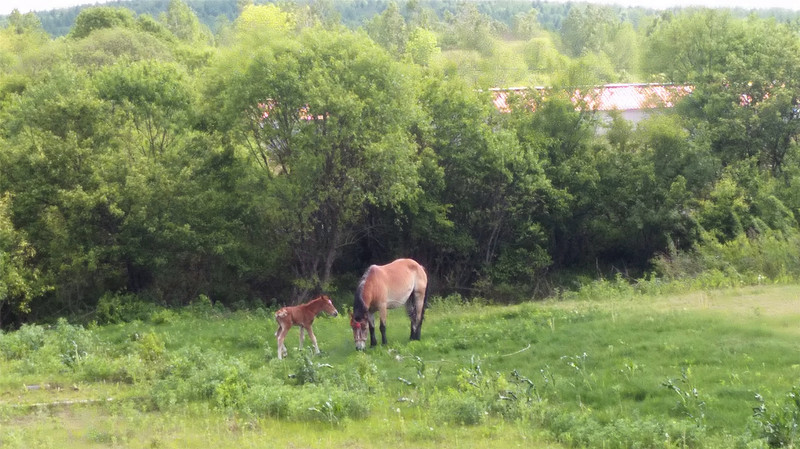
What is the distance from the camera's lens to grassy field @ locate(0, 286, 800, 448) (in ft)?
33.9

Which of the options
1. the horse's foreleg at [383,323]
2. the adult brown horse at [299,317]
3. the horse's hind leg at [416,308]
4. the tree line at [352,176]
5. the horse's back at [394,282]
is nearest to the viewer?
the adult brown horse at [299,317]

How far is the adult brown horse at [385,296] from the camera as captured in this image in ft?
54.4

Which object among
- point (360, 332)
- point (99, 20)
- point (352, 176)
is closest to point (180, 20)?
point (99, 20)

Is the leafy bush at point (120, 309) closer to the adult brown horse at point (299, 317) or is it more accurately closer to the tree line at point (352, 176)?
the tree line at point (352, 176)

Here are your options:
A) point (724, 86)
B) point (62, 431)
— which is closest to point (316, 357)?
point (62, 431)

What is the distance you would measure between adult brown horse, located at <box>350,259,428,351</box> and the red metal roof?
17398 millimetres

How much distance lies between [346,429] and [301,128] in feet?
52.2

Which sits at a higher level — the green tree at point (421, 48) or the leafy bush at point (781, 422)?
the green tree at point (421, 48)

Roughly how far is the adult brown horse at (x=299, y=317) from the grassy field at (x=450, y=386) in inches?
17.3

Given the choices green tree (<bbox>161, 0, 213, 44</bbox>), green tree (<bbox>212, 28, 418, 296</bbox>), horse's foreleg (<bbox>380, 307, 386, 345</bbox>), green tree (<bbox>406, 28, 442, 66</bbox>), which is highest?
green tree (<bbox>161, 0, 213, 44</bbox>)

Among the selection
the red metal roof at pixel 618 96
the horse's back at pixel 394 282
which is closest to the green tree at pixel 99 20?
the red metal roof at pixel 618 96

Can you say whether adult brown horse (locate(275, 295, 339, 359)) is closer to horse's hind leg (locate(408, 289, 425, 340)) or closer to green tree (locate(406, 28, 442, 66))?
horse's hind leg (locate(408, 289, 425, 340))

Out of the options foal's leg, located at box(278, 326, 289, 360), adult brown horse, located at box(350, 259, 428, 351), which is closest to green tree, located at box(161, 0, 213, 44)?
adult brown horse, located at box(350, 259, 428, 351)

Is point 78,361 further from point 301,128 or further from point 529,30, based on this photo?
point 529,30
